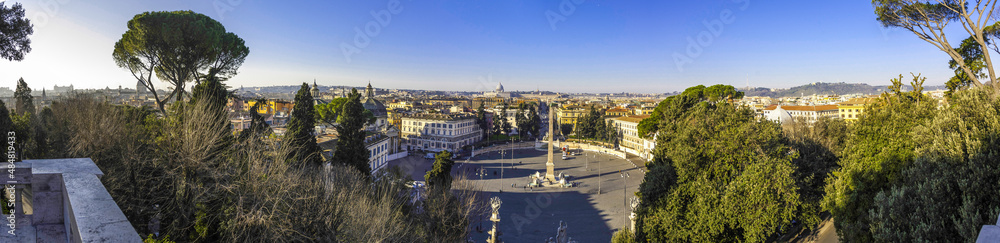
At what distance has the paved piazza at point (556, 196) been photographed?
18.2m

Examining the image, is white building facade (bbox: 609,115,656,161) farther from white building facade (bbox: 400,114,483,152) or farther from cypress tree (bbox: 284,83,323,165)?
cypress tree (bbox: 284,83,323,165)

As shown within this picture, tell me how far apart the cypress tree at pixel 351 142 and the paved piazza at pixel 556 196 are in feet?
16.7

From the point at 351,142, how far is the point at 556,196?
41.5ft

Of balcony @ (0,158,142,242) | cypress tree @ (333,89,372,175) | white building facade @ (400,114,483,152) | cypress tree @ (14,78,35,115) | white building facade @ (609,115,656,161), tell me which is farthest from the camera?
white building facade @ (400,114,483,152)

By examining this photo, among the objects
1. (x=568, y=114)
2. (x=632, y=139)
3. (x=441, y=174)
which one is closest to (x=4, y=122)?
(x=441, y=174)

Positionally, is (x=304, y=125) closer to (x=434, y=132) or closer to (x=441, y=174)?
(x=441, y=174)

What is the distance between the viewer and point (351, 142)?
16.5m

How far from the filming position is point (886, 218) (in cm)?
598

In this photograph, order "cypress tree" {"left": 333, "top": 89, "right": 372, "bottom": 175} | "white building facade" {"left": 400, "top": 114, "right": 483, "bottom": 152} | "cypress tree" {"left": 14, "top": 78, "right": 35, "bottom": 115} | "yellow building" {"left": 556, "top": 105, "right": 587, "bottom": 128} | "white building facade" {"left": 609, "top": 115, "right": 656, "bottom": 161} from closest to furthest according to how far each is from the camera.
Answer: "cypress tree" {"left": 14, "top": 78, "right": 35, "bottom": 115} → "cypress tree" {"left": 333, "top": 89, "right": 372, "bottom": 175} → "white building facade" {"left": 609, "top": 115, "right": 656, "bottom": 161} → "white building facade" {"left": 400, "top": 114, "right": 483, "bottom": 152} → "yellow building" {"left": 556, "top": 105, "right": 587, "bottom": 128}

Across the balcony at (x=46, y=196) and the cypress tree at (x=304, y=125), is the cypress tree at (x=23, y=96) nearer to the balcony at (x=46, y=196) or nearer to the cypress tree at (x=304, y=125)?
the cypress tree at (x=304, y=125)

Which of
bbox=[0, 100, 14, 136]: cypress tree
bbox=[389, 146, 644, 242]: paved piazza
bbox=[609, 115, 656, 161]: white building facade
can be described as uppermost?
bbox=[0, 100, 14, 136]: cypress tree

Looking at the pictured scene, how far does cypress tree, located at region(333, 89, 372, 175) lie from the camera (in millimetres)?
16266

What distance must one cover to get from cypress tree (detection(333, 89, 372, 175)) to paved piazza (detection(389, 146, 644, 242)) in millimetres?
5079

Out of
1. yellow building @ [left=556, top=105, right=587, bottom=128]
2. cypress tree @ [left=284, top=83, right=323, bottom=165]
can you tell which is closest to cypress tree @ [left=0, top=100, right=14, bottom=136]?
cypress tree @ [left=284, top=83, right=323, bottom=165]
